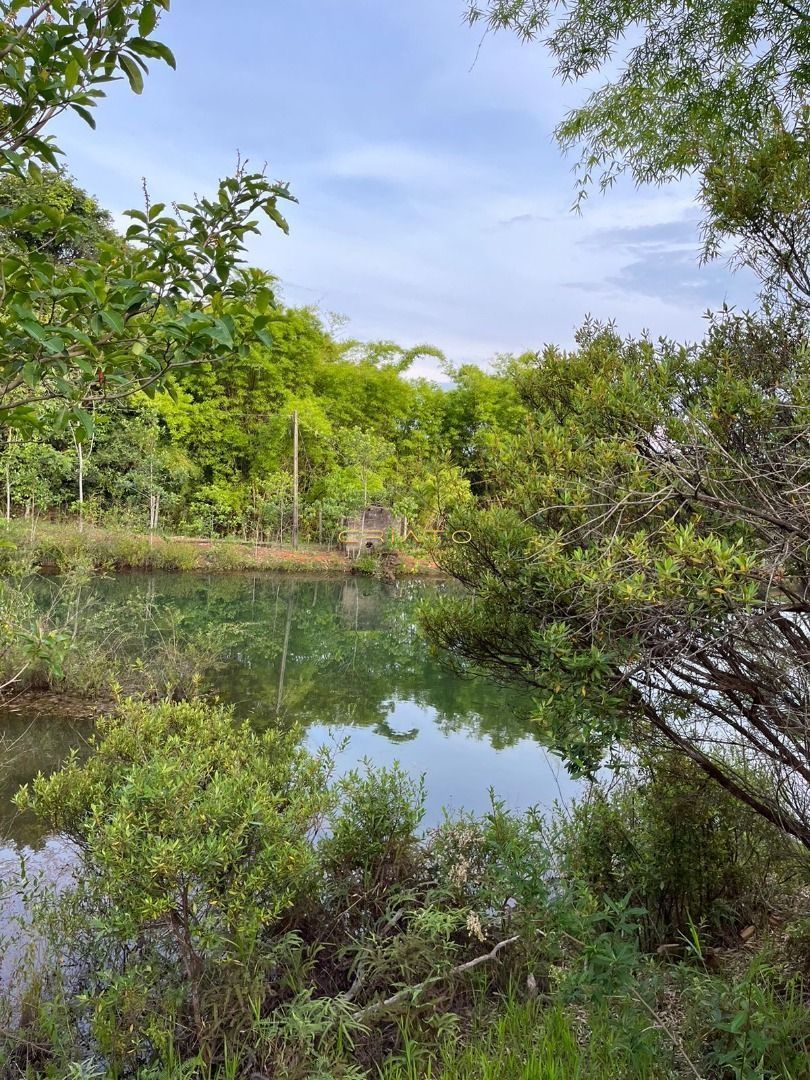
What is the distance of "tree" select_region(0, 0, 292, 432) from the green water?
1336 millimetres

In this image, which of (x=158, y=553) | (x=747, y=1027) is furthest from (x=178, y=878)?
(x=158, y=553)

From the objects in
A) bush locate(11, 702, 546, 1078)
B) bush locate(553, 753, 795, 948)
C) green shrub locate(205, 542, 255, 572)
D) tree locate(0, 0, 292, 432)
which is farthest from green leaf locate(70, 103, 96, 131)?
green shrub locate(205, 542, 255, 572)

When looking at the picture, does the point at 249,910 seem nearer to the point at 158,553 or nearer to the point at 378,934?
the point at 378,934

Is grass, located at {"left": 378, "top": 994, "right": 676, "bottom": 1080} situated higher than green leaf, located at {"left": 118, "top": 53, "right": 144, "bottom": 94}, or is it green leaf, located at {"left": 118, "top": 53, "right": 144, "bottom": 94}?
green leaf, located at {"left": 118, "top": 53, "right": 144, "bottom": 94}

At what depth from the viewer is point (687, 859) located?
237 centimetres

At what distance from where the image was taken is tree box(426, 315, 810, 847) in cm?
145

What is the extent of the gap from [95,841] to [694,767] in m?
1.94

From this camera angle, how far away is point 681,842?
93.0 inches

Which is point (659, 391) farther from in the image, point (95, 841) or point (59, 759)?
point (59, 759)

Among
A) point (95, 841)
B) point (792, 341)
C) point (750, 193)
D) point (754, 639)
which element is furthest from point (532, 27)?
point (95, 841)

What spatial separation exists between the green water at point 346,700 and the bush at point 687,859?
588 millimetres

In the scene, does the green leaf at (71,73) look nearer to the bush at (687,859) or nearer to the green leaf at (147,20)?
the green leaf at (147,20)

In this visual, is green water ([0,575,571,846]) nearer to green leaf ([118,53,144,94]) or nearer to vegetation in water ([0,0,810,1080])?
vegetation in water ([0,0,810,1080])

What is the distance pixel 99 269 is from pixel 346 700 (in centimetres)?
578
